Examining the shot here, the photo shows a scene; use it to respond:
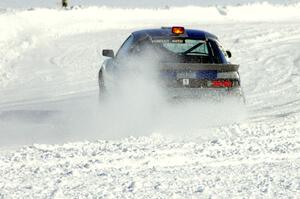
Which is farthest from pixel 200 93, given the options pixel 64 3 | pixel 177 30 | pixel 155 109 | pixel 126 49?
pixel 64 3

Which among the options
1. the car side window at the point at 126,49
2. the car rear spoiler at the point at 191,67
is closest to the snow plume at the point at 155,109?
the car rear spoiler at the point at 191,67

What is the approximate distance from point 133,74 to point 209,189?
312 cm

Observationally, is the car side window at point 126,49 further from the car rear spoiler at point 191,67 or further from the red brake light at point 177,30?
the car rear spoiler at point 191,67

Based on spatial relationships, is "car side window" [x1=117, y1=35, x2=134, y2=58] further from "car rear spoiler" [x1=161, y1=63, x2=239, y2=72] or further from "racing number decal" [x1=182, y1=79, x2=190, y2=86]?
"racing number decal" [x1=182, y1=79, x2=190, y2=86]

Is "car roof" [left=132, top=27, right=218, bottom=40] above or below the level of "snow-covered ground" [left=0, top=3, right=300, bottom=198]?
above

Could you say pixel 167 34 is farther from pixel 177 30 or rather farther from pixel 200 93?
pixel 200 93

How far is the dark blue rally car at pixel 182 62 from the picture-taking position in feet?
27.8

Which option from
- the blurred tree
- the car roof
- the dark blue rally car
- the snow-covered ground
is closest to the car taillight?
the dark blue rally car

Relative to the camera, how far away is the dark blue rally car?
27.8 feet

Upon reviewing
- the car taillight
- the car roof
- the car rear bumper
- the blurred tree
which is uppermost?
the car roof

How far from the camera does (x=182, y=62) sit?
9328 millimetres

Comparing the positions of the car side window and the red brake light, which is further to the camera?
the car side window

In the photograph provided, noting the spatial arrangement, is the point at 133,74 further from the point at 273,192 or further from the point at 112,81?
the point at 273,192

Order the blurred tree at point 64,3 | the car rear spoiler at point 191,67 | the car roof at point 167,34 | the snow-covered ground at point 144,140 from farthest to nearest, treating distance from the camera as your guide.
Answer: the blurred tree at point 64,3, the car roof at point 167,34, the car rear spoiler at point 191,67, the snow-covered ground at point 144,140
